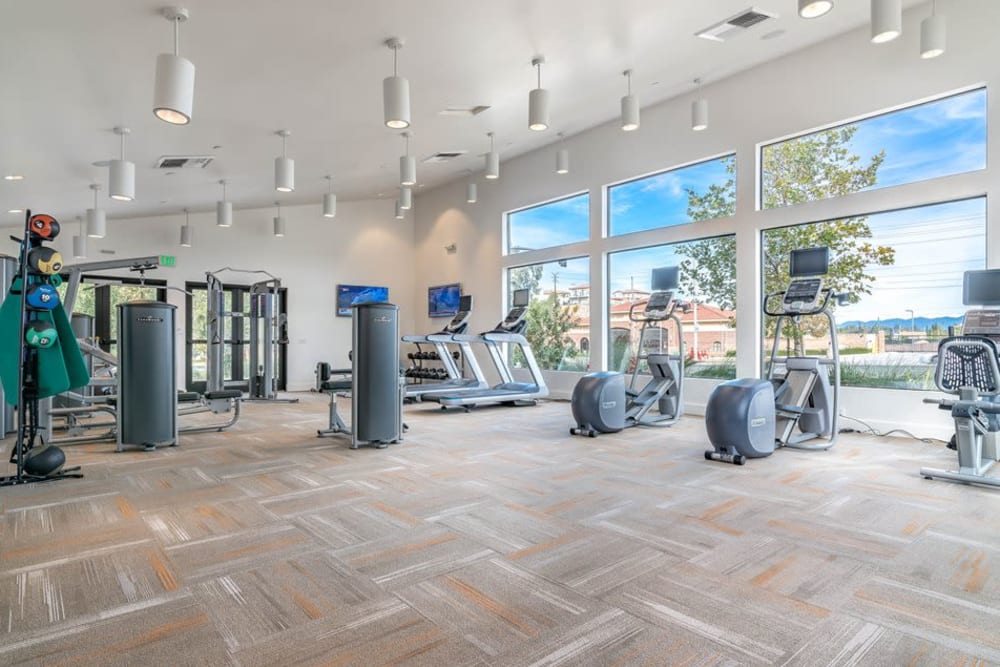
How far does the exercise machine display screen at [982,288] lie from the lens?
4.15 m

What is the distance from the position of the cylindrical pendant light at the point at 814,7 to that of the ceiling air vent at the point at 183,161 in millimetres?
6604

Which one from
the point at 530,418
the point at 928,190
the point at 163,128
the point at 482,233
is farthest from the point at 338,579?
the point at 482,233

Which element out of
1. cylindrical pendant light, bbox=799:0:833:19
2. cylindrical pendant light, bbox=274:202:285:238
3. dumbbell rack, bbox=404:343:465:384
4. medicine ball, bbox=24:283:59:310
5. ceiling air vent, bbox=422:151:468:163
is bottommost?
dumbbell rack, bbox=404:343:465:384

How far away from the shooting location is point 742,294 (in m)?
6.77

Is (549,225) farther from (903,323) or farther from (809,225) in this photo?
(903,323)

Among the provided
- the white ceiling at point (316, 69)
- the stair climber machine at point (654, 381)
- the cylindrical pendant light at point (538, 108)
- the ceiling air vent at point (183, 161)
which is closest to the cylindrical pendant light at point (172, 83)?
the white ceiling at point (316, 69)

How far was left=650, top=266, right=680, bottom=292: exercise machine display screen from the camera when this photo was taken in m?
6.18

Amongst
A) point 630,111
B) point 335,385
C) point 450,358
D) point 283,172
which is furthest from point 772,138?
point 283,172

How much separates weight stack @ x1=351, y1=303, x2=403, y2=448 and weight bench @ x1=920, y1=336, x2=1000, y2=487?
402 cm

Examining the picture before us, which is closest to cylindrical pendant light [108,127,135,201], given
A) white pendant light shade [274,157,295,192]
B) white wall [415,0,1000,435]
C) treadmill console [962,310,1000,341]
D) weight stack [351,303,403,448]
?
white pendant light shade [274,157,295,192]

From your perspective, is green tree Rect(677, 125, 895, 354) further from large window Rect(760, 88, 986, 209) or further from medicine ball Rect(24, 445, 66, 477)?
medicine ball Rect(24, 445, 66, 477)

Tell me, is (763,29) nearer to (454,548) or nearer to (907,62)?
(907,62)

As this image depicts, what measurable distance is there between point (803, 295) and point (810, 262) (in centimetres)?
29

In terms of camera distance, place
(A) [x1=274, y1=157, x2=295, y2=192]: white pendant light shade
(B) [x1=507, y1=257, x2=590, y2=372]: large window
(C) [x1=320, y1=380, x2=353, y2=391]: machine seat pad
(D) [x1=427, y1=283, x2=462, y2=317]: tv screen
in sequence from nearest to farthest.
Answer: (C) [x1=320, y1=380, x2=353, y2=391]: machine seat pad < (A) [x1=274, y1=157, x2=295, y2=192]: white pendant light shade < (B) [x1=507, y1=257, x2=590, y2=372]: large window < (D) [x1=427, y1=283, x2=462, y2=317]: tv screen
